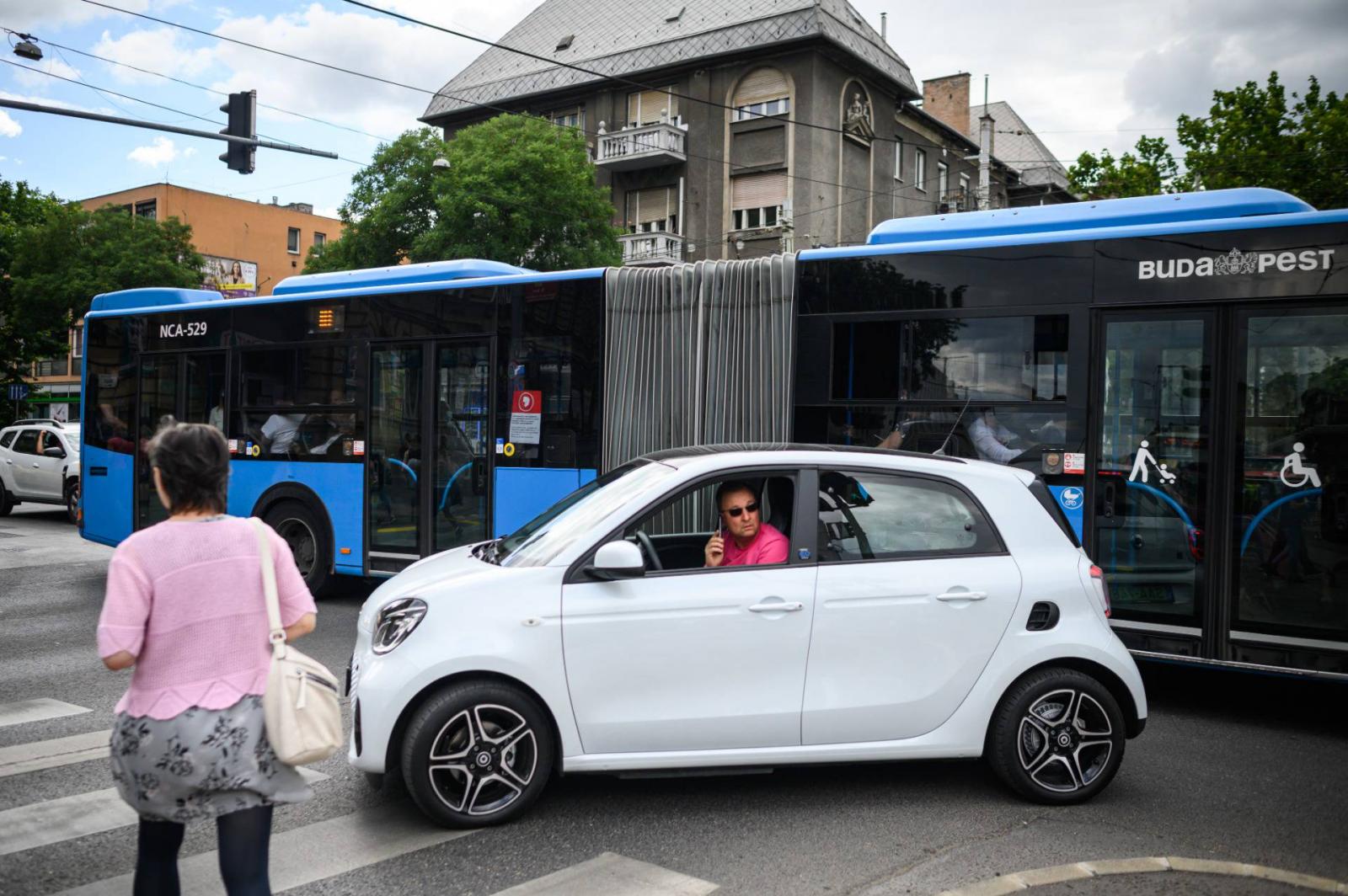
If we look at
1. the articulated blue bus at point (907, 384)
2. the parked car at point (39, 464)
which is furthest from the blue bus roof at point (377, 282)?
the parked car at point (39, 464)

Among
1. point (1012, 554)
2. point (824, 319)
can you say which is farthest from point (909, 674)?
point (824, 319)

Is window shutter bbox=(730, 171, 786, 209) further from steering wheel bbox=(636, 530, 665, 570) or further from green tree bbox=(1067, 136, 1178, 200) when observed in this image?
steering wheel bbox=(636, 530, 665, 570)

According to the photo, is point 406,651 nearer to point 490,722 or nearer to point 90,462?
point 490,722

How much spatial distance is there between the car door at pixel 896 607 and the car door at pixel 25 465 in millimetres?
20445

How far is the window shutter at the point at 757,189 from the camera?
A: 3528 centimetres

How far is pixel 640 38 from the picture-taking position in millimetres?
39625

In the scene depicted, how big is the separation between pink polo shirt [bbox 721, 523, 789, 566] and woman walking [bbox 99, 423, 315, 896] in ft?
8.08

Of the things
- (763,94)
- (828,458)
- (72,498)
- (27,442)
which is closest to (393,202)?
(763,94)

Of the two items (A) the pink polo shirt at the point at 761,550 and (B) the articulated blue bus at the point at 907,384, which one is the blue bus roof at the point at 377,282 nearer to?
(B) the articulated blue bus at the point at 907,384

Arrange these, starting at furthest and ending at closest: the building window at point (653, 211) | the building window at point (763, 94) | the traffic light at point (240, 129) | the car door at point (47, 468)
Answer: the building window at point (653, 211) < the building window at point (763, 94) < the car door at point (47, 468) < the traffic light at point (240, 129)

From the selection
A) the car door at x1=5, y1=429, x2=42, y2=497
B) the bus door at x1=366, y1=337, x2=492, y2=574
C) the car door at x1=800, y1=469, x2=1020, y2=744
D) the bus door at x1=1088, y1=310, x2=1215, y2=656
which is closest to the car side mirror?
the car door at x1=800, y1=469, x2=1020, y2=744

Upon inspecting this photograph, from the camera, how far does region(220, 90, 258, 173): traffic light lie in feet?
53.4

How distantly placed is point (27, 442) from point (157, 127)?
347 inches

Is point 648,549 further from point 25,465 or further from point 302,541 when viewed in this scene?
point 25,465
